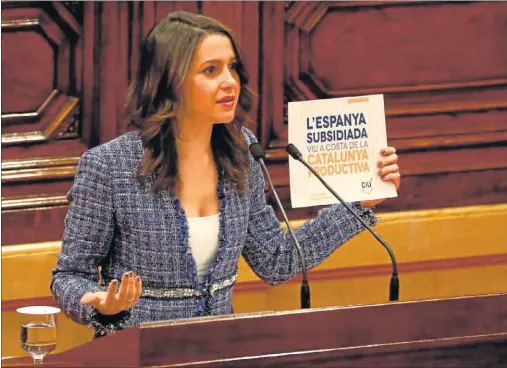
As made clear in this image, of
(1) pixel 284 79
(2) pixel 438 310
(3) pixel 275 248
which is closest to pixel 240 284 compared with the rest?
(1) pixel 284 79

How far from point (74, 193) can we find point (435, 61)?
5.84 feet

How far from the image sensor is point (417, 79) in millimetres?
4047

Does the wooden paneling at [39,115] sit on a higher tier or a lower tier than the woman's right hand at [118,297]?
higher

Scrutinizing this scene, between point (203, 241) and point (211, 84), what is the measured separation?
37cm

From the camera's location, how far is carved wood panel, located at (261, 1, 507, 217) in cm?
387

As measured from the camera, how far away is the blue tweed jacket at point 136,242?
2.68 m

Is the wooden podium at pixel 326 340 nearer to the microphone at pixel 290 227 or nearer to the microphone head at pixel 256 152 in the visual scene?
the microphone at pixel 290 227

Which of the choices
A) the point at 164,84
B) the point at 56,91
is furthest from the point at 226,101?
the point at 56,91

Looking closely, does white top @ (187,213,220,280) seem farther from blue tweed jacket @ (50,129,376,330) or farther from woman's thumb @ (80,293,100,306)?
woman's thumb @ (80,293,100,306)

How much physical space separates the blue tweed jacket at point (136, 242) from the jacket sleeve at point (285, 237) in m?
0.05

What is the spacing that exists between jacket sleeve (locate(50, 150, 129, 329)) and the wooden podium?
62 centimetres

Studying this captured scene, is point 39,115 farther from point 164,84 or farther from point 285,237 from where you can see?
point 285,237

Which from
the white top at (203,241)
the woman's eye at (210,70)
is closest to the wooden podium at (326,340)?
the white top at (203,241)

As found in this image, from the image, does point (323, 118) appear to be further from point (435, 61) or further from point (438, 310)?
point (435, 61)
